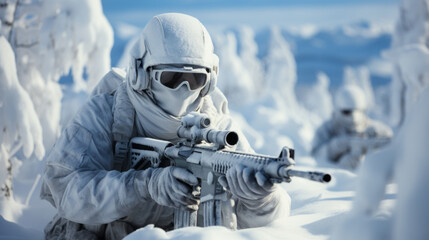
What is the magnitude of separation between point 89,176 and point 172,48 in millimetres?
696

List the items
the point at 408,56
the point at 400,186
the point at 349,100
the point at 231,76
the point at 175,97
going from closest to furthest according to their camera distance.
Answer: the point at 400,186 → the point at 175,97 → the point at 408,56 → the point at 349,100 → the point at 231,76

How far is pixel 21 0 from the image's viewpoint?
4641 mm

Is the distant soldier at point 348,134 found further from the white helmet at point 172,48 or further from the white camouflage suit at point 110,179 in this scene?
the white helmet at point 172,48

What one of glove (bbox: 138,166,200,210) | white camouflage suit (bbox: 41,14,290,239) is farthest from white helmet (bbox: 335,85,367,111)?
glove (bbox: 138,166,200,210)

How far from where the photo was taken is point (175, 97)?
2.40 meters

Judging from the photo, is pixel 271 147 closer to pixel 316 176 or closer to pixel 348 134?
pixel 348 134

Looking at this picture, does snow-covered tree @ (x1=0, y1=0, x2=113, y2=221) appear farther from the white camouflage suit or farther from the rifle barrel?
the rifle barrel

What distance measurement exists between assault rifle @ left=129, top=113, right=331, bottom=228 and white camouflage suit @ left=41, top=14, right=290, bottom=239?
0.11 metres

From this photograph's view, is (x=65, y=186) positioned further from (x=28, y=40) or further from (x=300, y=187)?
(x=28, y=40)

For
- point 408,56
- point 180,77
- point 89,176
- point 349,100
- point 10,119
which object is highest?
point 408,56

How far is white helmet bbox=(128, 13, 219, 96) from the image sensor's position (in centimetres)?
231

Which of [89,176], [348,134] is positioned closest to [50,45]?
[89,176]

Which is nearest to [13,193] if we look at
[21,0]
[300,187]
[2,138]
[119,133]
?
[2,138]

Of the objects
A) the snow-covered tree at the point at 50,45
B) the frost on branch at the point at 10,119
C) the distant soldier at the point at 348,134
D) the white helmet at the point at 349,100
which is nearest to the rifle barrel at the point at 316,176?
the frost on branch at the point at 10,119
